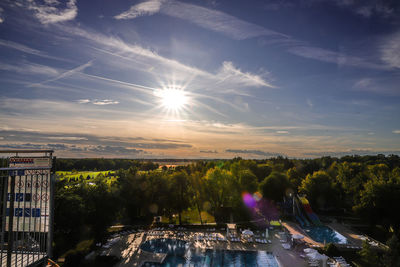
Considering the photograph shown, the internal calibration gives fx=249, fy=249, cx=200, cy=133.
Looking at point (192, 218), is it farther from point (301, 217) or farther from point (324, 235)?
point (324, 235)

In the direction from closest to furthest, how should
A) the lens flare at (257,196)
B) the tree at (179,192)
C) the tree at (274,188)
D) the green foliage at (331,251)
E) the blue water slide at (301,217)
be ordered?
the green foliage at (331,251) < the blue water slide at (301,217) < the tree at (179,192) < the lens flare at (257,196) < the tree at (274,188)

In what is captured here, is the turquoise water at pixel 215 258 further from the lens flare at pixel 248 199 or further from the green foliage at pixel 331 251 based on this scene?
the lens flare at pixel 248 199

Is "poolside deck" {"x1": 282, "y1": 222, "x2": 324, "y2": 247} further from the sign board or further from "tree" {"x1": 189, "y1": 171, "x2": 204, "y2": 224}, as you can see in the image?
the sign board

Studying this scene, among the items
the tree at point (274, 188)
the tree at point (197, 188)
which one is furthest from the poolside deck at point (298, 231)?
the tree at point (197, 188)

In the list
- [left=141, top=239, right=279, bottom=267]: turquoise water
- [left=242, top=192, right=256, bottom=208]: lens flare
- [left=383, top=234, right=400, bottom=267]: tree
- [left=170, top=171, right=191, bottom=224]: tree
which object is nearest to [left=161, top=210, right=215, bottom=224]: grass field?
[left=170, top=171, right=191, bottom=224]: tree

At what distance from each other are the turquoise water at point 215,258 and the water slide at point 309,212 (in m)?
13.7

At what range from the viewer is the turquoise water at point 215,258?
20781mm

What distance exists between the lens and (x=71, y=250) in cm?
2139

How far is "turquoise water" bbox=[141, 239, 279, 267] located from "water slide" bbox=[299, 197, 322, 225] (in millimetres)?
13658

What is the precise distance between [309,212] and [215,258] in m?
19.8

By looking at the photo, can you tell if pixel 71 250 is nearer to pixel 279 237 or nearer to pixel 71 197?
pixel 71 197

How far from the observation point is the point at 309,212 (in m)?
35.5

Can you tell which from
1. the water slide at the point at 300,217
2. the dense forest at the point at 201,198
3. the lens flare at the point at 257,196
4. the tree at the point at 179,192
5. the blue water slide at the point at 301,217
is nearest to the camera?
the dense forest at the point at 201,198

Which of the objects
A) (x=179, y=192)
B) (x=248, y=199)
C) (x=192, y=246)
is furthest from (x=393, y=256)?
(x=179, y=192)
